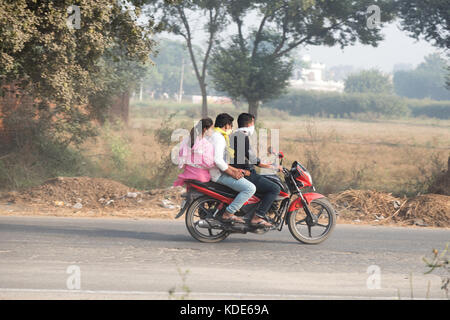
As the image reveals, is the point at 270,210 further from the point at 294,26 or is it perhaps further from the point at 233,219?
the point at 294,26

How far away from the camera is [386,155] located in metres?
30.2

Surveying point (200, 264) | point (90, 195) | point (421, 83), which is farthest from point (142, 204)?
point (421, 83)

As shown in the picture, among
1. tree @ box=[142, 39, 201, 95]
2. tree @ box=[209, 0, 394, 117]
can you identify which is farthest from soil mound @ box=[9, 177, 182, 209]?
tree @ box=[142, 39, 201, 95]

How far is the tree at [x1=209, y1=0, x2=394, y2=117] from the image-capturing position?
92.4 ft

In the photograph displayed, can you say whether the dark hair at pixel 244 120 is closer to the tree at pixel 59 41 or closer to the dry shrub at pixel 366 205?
the tree at pixel 59 41

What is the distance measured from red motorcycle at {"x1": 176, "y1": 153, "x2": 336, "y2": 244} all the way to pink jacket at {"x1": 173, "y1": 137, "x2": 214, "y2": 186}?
0.11 metres

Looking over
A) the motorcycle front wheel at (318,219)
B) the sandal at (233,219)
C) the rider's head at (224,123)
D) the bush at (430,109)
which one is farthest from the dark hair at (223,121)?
the bush at (430,109)

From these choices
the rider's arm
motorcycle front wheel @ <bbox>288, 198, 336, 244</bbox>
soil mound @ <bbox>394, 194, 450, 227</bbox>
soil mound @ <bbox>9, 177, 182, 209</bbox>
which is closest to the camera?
the rider's arm

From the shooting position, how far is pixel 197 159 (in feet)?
28.6

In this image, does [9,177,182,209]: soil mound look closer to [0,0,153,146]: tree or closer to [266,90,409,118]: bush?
[0,0,153,146]: tree

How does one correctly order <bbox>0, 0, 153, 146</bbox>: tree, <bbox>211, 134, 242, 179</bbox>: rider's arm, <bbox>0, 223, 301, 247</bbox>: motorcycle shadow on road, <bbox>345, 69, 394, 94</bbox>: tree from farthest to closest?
<bbox>345, 69, 394, 94</bbox>: tree < <bbox>0, 0, 153, 146</bbox>: tree < <bbox>0, 223, 301, 247</bbox>: motorcycle shadow on road < <bbox>211, 134, 242, 179</bbox>: rider's arm

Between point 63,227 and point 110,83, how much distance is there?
31.7ft

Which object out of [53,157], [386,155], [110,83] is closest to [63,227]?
[53,157]
